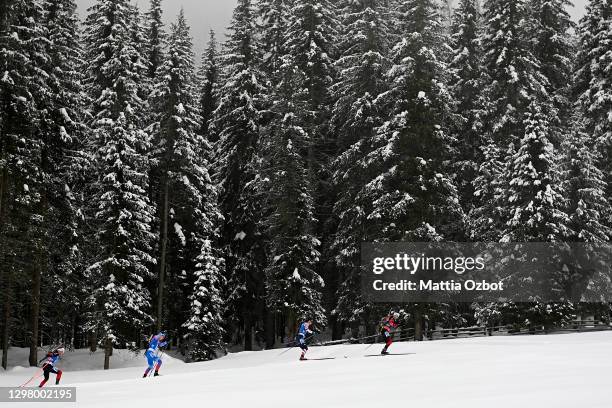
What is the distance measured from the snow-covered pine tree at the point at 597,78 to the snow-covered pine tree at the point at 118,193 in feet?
81.4

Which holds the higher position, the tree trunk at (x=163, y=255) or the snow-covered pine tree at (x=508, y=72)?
the snow-covered pine tree at (x=508, y=72)

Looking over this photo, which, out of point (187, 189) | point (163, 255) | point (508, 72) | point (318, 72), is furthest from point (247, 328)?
point (508, 72)

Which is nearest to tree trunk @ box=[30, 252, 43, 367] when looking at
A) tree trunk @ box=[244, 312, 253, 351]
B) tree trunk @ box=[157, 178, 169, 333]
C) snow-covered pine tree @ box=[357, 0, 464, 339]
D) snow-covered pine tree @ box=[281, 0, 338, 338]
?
tree trunk @ box=[157, 178, 169, 333]

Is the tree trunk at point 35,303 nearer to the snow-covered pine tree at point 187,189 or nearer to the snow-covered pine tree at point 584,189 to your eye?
the snow-covered pine tree at point 187,189

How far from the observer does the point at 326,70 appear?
115 feet

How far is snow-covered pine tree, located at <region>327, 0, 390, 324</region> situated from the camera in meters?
30.2

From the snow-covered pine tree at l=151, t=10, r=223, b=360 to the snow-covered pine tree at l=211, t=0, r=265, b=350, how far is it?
137 centimetres

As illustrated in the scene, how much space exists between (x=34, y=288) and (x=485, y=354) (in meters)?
20.6

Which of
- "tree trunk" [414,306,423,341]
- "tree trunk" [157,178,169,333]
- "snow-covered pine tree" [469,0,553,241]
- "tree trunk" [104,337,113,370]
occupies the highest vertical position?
"snow-covered pine tree" [469,0,553,241]

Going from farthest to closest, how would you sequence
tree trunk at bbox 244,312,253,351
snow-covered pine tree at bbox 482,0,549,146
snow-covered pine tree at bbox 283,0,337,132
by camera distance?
tree trunk at bbox 244,312,253,351, snow-covered pine tree at bbox 283,0,337,132, snow-covered pine tree at bbox 482,0,549,146

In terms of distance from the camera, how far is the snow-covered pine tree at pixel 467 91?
34531mm

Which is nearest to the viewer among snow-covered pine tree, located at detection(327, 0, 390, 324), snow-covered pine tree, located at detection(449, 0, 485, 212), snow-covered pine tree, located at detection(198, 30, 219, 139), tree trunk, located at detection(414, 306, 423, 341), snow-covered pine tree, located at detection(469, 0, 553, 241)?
tree trunk, located at detection(414, 306, 423, 341)

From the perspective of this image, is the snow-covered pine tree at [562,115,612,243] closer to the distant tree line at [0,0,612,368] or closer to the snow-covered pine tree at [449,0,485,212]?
the distant tree line at [0,0,612,368]

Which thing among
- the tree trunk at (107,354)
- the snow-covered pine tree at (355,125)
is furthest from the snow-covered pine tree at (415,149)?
the tree trunk at (107,354)
